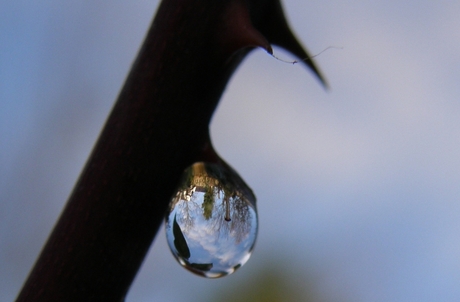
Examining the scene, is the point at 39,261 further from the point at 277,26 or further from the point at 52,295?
the point at 277,26

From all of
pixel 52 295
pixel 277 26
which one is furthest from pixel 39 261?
pixel 277 26

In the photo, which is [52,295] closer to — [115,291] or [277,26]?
[115,291]
